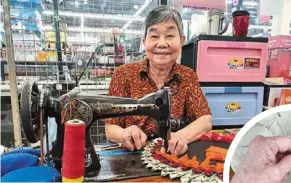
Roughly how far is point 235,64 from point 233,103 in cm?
23

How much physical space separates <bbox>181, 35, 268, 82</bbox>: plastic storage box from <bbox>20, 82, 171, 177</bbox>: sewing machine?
650 mm

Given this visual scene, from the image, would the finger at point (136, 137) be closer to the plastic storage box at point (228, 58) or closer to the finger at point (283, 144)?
the finger at point (283, 144)

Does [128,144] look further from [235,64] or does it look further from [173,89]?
[235,64]

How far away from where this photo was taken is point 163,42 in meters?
0.99

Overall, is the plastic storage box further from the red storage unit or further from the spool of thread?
the spool of thread

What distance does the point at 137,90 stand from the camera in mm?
1064

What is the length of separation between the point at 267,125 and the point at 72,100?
47 centimetres

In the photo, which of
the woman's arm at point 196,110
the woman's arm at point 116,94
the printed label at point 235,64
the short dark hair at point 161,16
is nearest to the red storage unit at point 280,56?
the printed label at point 235,64

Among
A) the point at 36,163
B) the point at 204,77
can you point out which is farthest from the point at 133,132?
the point at 204,77

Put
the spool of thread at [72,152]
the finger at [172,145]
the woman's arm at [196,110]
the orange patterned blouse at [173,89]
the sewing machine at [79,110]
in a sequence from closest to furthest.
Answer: the spool of thread at [72,152] → the sewing machine at [79,110] → the finger at [172,145] → the woman's arm at [196,110] → the orange patterned blouse at [173,89]

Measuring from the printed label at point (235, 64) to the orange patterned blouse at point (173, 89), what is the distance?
0.34 meters

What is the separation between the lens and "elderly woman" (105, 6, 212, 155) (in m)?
0.96

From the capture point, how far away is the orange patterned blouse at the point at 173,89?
1.05 metres

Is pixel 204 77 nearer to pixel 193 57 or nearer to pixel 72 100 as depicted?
pixel 193 57
